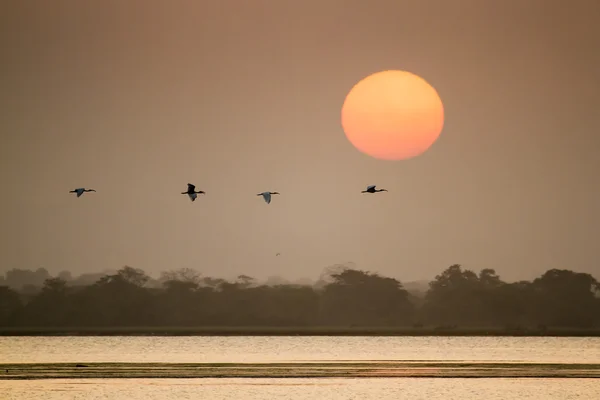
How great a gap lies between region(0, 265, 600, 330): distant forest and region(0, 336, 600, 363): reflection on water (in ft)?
0.26

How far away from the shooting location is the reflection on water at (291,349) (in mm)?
2488

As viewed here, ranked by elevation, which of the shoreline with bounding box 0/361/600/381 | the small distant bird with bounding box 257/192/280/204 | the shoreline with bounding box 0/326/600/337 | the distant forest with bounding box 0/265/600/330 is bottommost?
the shoreline with bounding box 0/361/600/381

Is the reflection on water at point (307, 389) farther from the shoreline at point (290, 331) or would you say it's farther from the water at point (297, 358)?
the shoreline at point (290, 331)

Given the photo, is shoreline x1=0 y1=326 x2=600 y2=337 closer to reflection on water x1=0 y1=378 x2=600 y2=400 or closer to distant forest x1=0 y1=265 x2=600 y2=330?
distant forest x1=0 y1=265 x2=600 y2=330

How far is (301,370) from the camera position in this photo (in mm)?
2326

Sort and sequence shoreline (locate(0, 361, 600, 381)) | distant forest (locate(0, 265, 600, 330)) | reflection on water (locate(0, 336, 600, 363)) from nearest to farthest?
shoreline (locate(0, 361, 600, 381))
reflection on water (locate(0, 336, 600, 363))
distant forest (locate(0, 265, 600, 330))

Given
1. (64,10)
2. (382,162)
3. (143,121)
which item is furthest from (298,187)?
(64,10)

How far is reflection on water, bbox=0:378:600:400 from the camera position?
2012 mm

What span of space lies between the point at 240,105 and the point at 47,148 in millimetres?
834

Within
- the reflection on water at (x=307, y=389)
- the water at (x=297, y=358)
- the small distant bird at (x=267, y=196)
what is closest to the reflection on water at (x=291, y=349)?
the water at (x=297, y=358)

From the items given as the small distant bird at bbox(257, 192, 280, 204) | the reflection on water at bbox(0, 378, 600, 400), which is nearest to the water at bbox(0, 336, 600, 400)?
the reflection on water at bbox(0, 378, 600, 400)

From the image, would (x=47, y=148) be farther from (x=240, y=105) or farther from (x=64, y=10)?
(x=240, y=105)

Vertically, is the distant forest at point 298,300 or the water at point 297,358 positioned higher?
the distant forest at point 298,300

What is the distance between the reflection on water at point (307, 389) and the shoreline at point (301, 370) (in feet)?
0.19
